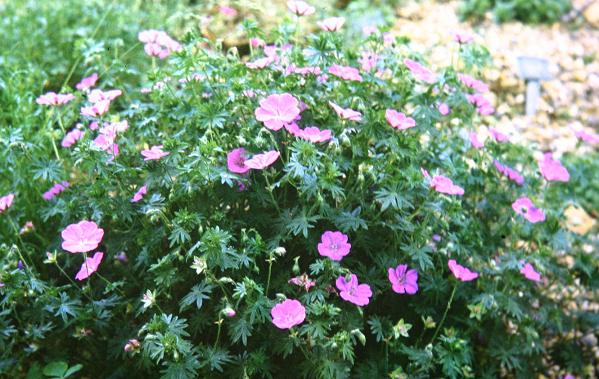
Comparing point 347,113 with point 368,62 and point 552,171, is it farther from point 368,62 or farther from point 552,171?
point 552,171

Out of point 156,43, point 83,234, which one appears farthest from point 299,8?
point 83,234

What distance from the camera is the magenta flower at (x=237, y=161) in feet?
5.82

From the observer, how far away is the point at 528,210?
2146 mm

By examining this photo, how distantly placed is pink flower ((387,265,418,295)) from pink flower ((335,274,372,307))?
0.13 meters

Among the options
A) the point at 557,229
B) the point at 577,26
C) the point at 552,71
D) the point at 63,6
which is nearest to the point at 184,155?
the point at 557,229

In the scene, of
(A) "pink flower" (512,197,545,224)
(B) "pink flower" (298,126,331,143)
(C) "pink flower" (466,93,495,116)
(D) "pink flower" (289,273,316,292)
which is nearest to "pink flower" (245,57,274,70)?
(B) "pink flower" (298,126,331,143)

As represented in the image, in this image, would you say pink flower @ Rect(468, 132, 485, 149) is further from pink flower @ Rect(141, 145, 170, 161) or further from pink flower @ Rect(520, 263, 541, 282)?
pink flower @ Rect(141, 145, 170, 161)

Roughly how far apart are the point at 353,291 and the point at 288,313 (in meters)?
0.21

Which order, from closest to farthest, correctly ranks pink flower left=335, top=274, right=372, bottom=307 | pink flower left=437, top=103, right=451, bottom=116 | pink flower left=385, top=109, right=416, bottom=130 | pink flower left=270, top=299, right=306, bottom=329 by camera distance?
pink flower left=270, top=299, right=306, bottom=329 < pink flower left=335, top=274, right=372, bottom=307 < pink flower left=385, top=109, right=416, bottom=130 < pink flower left=437, top=103, right=451, bottom=116

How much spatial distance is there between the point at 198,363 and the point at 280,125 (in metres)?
0.64

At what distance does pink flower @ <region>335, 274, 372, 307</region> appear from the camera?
1726mm

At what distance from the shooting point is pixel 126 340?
6.29ft

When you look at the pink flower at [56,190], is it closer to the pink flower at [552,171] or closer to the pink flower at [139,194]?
the pink flower at [139,194]

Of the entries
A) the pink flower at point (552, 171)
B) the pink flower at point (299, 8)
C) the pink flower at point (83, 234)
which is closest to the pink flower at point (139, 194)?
the pink flower at point (83, 234)
